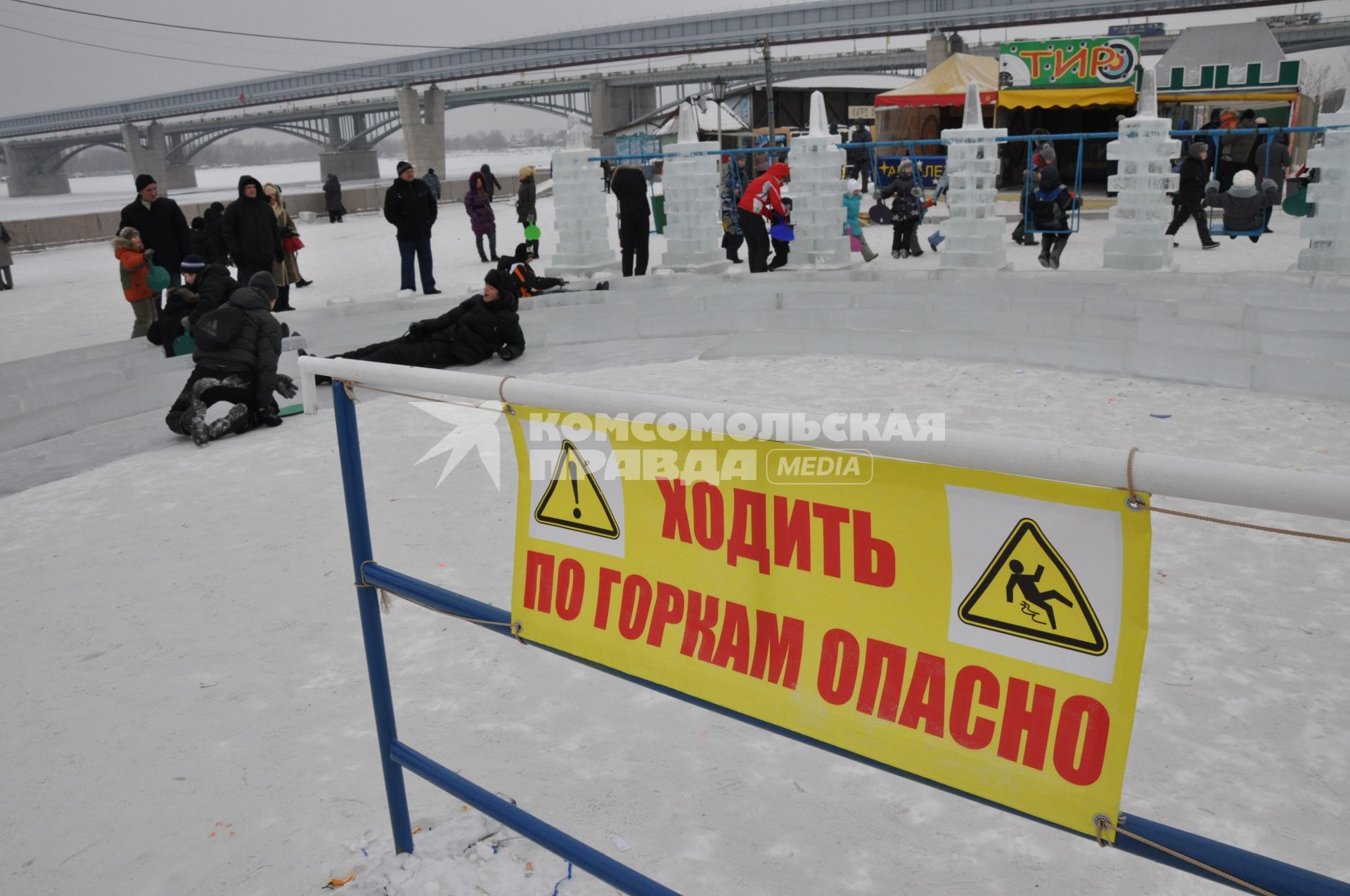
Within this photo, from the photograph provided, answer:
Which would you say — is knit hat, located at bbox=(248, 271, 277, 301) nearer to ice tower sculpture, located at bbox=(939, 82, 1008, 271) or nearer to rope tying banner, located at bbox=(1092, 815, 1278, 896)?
rope tying banner, located at bbox=(1092, 815, 1278, 896)

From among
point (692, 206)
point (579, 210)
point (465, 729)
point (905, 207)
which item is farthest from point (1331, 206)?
point (465, 729)

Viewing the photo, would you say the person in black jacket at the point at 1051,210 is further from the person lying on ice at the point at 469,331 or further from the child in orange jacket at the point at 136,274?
the child in orange jacket at the point at 136,274

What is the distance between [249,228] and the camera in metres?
11.0

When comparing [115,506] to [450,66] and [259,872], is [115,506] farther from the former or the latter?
[450,66]

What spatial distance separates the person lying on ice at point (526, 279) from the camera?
34.5 ft

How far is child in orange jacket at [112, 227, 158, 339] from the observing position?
1025 cm

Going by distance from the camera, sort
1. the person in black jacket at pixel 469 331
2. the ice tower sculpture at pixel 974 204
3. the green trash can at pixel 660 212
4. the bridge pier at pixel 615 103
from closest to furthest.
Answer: the person in black jacket at pixel 469 331, the ice tower sculpture at pixel 974 204, the green trash can at pixel 660 212, the bridge pier at pixel 615 103

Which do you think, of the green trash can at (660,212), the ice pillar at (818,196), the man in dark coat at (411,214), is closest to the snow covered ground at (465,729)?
the man in dark coat at (411,214)

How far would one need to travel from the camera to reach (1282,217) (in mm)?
19250

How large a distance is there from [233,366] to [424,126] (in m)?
68.2

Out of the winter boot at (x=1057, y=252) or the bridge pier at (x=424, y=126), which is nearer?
the winter boot at (x=1057, y=252)

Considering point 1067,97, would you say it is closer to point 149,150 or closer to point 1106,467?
point 1106,467

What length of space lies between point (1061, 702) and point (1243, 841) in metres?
1.83

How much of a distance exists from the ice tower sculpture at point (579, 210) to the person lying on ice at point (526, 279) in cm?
344
